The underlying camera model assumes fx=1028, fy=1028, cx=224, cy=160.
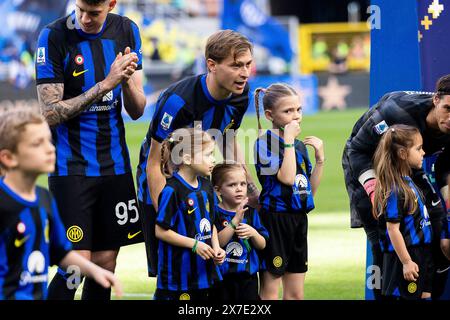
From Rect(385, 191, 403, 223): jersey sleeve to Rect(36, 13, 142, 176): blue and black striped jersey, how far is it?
1.68 metres

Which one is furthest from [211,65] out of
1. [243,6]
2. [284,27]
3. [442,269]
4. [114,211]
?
[284,27]

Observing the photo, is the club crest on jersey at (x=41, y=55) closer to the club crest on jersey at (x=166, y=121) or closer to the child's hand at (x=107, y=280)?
the club crest on jersey at (x=166, y=121)

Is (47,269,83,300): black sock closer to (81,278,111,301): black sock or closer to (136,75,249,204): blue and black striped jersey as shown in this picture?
(81,278,111,301): black sock

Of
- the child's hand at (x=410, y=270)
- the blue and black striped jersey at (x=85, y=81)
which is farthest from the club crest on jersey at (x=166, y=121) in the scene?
the child's hand at (x=410, y=270)

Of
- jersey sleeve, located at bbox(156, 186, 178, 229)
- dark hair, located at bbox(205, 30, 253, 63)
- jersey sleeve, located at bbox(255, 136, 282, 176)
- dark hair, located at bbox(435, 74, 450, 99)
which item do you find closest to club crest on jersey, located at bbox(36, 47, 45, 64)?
dark hair, located at bbox(205, 30, 253, 63)

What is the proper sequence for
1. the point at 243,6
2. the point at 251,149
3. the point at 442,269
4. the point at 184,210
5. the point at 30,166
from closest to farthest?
the point at 30,166
the point at 184,210
the point at 442,269
the point at 251,149
the point at 243,6

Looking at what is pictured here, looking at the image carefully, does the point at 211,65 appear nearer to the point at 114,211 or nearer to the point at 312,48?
the point at 114,211

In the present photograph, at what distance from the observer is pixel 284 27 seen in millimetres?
38594

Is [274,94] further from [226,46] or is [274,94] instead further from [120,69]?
[120,69]

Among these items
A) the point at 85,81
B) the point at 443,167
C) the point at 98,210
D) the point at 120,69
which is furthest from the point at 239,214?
the point at 443,167

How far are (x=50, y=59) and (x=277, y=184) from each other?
5.42 ft

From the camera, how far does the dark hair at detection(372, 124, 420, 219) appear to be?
20.5 ft

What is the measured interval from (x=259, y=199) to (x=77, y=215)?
1216mm

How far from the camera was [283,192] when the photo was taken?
262 inches
